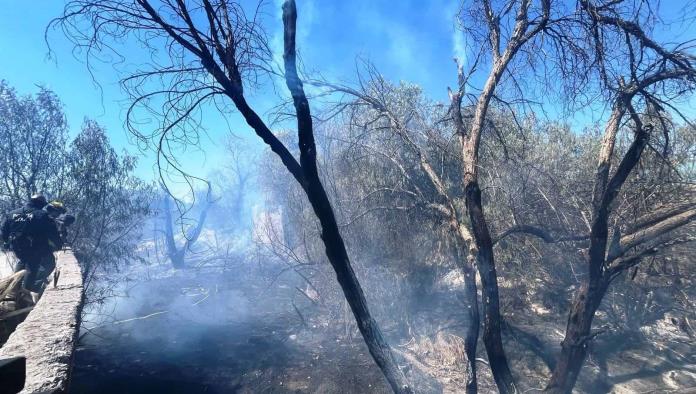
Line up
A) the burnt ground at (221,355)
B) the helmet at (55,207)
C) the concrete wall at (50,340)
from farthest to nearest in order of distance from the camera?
the burnt ground at (221,355)
the helmet at (55,207)
the concrete wall at (50,340)

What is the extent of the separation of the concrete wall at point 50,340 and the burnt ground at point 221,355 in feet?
22.1

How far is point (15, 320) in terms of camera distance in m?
4.21

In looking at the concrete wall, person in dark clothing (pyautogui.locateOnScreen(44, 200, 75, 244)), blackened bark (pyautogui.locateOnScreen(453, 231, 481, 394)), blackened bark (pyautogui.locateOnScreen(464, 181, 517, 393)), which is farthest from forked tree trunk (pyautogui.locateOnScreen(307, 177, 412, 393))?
person in dark clothing (pyautogui.locateOnScreen(44, 200, 75, 244))

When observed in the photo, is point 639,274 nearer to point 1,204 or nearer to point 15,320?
point 15,320

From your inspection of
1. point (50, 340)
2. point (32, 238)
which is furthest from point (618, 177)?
point (32, 238)

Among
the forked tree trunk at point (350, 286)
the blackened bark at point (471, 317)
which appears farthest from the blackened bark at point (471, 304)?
the forked tree trunk at point (350, 286)

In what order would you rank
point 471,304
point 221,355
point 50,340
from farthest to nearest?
1. point 221,355
2. point 471,304
3. point 50,340

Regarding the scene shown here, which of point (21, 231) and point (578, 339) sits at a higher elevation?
point (21, 231)

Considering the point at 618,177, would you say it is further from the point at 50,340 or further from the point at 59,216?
the point at 59,216

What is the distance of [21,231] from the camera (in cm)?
710

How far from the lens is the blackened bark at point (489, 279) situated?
5.41 meters

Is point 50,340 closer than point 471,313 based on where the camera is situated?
Yes

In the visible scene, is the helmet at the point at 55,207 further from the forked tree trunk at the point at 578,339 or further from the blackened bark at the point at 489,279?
the forked tree trunk at the point at 578,339

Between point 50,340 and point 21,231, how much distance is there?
19.2 ft
